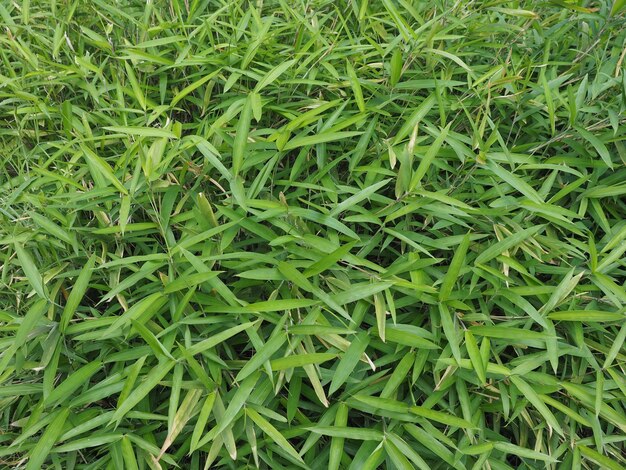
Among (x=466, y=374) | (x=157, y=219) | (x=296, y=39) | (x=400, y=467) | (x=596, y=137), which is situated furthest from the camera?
(x=296, y=39)

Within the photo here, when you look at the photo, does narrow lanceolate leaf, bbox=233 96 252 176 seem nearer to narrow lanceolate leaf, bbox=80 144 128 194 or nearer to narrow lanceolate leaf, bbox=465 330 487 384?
narrow lanceolate leaf, bbox=80 144 128 194

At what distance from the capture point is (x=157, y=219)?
1.28 m

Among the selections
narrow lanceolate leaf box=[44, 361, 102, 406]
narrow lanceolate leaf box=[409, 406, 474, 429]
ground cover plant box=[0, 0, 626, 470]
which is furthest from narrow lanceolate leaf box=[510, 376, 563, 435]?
narrow lanceolate leaf box=[44, 361, 102, 406]

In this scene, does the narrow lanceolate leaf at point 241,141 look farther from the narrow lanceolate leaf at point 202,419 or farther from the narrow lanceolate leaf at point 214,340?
the narrow lanceolate leaf at point 202,419

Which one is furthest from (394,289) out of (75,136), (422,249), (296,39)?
(75,136)

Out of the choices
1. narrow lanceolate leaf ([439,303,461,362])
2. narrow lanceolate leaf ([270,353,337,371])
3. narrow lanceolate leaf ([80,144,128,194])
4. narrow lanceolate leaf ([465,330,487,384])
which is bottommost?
narrow lanceolate leaf ([465,330,487,384])

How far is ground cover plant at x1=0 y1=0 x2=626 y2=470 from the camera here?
3.67 ft

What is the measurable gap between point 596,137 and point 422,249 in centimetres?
62

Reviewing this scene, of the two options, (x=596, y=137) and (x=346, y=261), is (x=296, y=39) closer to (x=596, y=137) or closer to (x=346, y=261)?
(x=346, y=261)

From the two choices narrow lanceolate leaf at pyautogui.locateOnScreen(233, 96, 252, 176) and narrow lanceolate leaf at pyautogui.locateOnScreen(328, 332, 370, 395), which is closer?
narrow lanceolate leaf at pyautogui.locateOnScreen(328, 332, 370, 395)

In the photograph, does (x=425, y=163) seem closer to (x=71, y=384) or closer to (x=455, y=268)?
(x=455, y=268)

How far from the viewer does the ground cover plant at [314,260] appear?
112 centimetres

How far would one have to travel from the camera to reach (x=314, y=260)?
3.92 ft

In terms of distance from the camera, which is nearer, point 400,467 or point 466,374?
point 400,467
